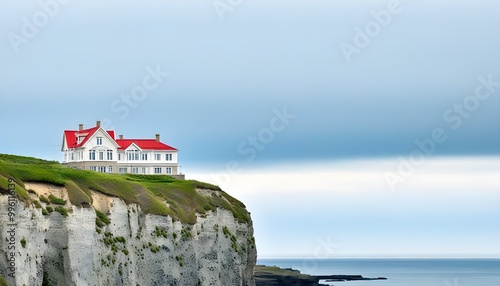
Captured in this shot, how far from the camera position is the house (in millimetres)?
150000

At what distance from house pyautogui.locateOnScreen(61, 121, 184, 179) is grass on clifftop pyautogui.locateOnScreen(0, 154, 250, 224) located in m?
7.04

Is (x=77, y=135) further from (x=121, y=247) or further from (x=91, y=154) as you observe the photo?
(x=121, y=247)

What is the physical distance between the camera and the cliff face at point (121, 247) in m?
94.9

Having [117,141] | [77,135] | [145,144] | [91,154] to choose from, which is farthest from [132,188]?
[145,144]

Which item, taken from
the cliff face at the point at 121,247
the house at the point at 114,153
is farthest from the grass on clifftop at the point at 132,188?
the house at the point at 114,153

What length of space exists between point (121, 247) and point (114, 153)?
42480 millimetres

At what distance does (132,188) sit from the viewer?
399 feet

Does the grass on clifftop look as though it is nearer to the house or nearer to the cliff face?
the cliff face

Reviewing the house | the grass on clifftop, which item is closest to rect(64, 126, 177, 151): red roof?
the house

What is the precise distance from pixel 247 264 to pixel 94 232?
3944 centimetres

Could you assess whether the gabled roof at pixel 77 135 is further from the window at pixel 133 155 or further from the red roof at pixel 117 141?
the window at pixel 133 155

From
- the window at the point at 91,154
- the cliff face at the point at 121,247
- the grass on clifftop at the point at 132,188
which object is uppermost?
the window at the point at 91,154

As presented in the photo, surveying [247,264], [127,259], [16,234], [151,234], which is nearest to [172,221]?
[151,234]

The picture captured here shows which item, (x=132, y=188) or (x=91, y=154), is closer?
(x=132, y=188)
